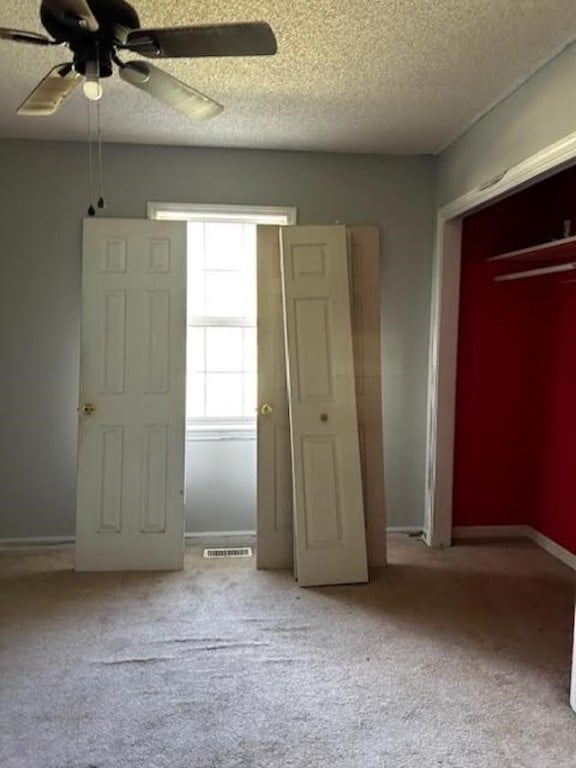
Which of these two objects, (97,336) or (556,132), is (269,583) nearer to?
(97,336)

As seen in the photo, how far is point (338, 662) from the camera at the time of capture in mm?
2674

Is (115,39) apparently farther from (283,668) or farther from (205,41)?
(283,668)

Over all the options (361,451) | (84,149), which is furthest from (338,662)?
(84,149)

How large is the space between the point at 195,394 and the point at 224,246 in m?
1.02

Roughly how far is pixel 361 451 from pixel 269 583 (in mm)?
945

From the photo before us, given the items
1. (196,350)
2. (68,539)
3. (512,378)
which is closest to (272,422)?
(196,350)

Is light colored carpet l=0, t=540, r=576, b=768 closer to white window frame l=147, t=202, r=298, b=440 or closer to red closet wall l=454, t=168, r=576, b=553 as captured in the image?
red closet wall l=454, t=168, r=576, b=553

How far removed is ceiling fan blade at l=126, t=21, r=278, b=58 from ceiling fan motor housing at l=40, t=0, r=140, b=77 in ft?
0.14

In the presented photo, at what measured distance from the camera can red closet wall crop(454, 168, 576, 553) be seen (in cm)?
407

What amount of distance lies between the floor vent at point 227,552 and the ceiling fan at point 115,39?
9.10 ft

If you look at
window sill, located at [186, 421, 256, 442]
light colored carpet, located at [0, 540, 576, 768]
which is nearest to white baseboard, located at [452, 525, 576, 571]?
light colored carpet, located at [0, 540, 576, 768]

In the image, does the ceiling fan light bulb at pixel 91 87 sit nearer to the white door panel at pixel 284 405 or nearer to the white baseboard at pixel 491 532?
the white door panel at pixel 284 405

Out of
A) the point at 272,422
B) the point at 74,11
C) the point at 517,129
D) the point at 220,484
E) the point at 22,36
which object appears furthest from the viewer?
the point at 220,484

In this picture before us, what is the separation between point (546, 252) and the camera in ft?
11.9
